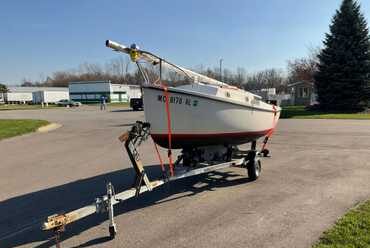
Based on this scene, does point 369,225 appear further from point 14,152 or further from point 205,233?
point 14,152

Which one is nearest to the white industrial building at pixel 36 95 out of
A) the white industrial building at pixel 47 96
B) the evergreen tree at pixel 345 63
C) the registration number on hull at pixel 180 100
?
the white industrial building at pixel 47 96

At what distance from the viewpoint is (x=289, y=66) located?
70750 millimetres

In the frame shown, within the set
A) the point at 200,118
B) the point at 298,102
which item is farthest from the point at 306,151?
the point at 298,102

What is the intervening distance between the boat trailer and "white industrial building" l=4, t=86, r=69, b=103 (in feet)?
281

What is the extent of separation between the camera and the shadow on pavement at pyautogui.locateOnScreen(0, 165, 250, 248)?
5188mm

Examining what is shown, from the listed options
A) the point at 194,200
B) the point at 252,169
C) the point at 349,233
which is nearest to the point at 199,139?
the point at 194,200

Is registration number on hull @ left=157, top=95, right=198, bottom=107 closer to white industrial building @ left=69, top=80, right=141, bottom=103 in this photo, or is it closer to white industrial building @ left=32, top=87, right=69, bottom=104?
white industrial building @ left=69, top=80, right=141, bottom=103

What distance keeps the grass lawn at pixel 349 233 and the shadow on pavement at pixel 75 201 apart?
104 inches

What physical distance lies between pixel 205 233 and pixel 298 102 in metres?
47.5

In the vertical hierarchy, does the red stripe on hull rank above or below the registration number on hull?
below

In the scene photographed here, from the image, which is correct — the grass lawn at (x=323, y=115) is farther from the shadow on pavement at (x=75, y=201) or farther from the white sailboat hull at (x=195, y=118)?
the white sailboat hull at (x=195, y=118)

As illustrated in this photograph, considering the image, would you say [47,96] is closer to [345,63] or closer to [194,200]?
[345,63]

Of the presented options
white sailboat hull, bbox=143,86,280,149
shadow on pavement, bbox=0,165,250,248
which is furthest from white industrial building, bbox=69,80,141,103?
white sailboat hull, bbox=143,86,280,149

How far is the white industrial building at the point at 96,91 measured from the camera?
88.4m
